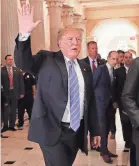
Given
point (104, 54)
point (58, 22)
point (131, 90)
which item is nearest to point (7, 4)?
point (58, 22)

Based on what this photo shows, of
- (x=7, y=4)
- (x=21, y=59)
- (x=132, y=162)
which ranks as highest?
(x=7, y=4)

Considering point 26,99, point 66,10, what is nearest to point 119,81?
point 26,99

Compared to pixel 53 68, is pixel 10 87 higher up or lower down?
lower down

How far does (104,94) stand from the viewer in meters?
5.59

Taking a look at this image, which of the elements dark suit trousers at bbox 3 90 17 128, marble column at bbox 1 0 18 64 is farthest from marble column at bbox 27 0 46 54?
dark suit trousers at bbox 3 90 17 128

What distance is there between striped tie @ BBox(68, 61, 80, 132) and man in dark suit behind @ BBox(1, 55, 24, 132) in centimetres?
527

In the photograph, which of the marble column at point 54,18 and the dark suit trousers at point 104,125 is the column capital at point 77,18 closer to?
the marble column at point 54,18

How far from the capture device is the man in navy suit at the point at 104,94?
5531 millimetres

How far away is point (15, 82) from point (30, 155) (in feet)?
9.20

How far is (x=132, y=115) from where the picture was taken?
2.87 metres

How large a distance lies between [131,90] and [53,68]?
70 cm

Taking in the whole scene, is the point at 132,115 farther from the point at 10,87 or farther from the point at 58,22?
the point at 58,22

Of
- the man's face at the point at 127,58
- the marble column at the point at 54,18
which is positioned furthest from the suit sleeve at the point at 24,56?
the marble column at the point at 54,18

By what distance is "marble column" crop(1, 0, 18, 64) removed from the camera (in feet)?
35.1
